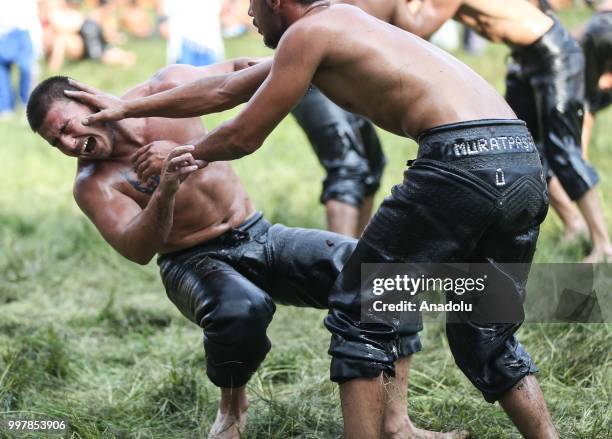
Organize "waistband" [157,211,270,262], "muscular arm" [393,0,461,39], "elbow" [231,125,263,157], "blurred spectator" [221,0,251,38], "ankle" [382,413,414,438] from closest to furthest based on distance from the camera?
"elbow" [231,125,263,157]
"ankle" [382,413,414,438]
"waistband" [157,211,270,262]
"muscular arm" [393,0,461,39]
"blurred spectator" [221,0,251,38]

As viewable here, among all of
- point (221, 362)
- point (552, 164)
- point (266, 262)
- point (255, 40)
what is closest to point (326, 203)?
point (552, 164)

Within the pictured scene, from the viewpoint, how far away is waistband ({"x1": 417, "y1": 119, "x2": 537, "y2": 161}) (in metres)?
2.57

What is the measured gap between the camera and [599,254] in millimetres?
4977

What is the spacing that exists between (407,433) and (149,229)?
107cm

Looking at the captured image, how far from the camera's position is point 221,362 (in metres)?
3.00

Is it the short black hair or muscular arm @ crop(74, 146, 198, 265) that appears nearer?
muscular arm @ crop(74, 146, 198, 265)

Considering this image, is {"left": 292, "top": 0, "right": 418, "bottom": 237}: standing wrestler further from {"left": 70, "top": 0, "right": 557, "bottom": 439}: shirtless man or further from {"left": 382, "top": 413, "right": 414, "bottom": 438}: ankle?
{"left": 70, "top": 0, "right": 557, "bottom": 439}: shirtless man

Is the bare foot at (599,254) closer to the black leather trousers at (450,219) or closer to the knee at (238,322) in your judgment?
the black leather trousers at (450,219)

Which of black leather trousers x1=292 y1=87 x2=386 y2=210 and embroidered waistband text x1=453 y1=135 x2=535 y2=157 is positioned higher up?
embroidered waistband text x1=453 y1=135 x2=535 y2=157

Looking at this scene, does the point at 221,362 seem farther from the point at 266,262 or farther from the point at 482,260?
the point at 482,260

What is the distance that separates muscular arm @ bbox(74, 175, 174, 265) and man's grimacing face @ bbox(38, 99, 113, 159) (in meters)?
0.12

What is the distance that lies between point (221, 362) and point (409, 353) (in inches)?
24.3

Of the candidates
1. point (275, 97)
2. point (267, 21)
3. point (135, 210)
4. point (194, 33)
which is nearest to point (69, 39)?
point (194, 33)

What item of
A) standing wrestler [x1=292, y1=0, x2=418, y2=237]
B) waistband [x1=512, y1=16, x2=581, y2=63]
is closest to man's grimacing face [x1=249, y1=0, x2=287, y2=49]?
standing wrestler [x1=292, y1=0, x2=418, y2=237]
